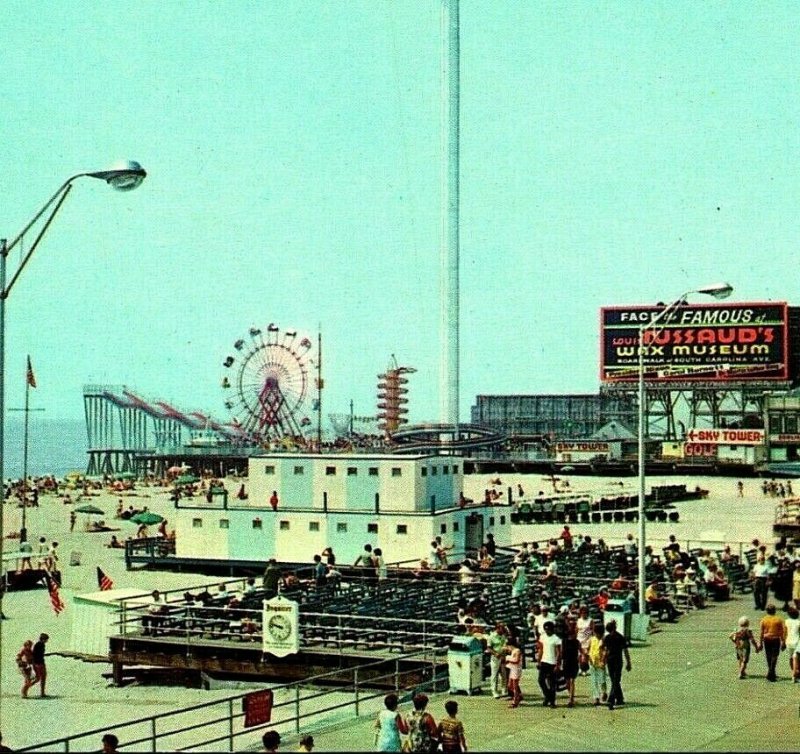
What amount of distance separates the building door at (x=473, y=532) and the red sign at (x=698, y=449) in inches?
2643

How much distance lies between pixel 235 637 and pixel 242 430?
5030 inches

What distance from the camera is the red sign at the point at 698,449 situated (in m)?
107

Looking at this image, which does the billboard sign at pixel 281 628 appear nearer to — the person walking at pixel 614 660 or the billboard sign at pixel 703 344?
the person walking at pixel 614 660

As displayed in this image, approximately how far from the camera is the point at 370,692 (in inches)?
934

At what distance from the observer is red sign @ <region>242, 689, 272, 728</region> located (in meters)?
17.2

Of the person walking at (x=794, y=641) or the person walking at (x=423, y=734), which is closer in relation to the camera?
the person walking at (x=423, y=734)

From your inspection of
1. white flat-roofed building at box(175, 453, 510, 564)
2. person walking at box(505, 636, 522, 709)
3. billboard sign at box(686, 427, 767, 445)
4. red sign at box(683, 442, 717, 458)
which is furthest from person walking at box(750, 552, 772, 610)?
red sign at box(683, 442, 717, 458)

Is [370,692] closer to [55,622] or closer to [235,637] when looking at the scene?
[235,637]

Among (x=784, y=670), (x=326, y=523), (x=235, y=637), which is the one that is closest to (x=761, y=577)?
(x=784, y=670)

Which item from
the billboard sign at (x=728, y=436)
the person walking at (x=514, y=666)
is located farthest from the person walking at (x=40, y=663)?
the billboard sign at (x=728, y=436)

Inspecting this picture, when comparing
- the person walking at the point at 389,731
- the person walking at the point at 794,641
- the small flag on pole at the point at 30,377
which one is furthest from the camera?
the small flag on pole at the point at 30,377

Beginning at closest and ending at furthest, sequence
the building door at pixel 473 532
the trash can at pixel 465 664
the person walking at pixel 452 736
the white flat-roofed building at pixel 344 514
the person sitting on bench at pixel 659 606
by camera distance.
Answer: the person walking at pixel 452 736, the trash can at pixel 465 664, the person sitting on bench at pixel 659 606, the white flat-roofed building at pixel 344 514, the building door at pixel 473 532

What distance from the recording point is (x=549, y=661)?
17922 millimetres

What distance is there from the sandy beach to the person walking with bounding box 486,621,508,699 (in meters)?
7.63
